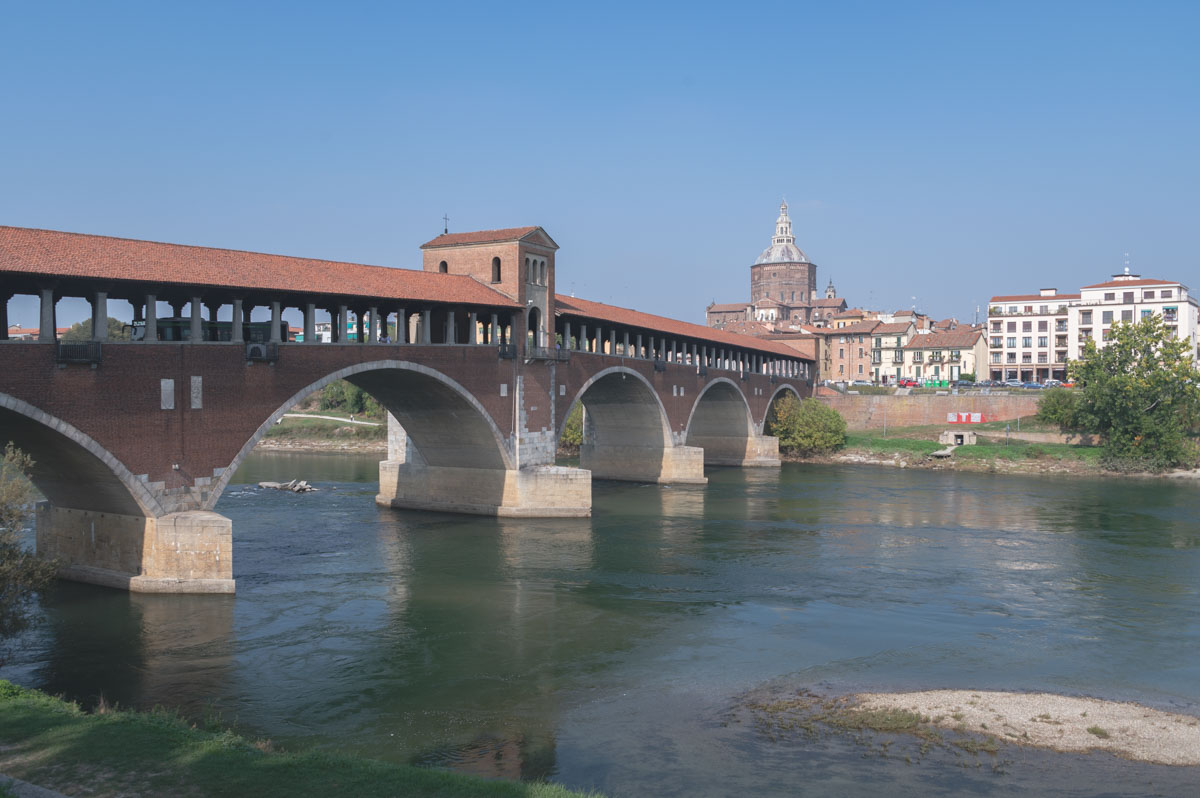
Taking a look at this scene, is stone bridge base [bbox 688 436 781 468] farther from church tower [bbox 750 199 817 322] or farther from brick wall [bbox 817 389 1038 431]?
church tower [bbox 750 199 817 322]

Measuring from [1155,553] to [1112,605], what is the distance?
985 centimetres

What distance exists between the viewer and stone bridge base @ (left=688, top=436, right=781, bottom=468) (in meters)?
71.4

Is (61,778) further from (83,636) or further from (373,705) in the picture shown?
(83,636)

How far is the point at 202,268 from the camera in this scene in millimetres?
28781

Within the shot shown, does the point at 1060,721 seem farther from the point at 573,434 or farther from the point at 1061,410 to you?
the point at 1061,410

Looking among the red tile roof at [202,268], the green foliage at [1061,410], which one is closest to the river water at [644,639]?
the red tile roof at [202,268]

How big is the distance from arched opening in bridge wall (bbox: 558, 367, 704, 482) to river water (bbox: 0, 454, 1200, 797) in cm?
1529

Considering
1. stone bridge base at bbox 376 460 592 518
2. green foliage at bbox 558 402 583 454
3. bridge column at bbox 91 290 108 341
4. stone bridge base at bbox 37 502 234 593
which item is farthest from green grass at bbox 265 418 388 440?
bridge column at bbox 91 290 108 341

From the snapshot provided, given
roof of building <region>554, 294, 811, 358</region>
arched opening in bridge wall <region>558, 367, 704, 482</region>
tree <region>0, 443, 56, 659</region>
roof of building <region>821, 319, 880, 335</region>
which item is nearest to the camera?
tree <region>0, 443, 56, 659</region>

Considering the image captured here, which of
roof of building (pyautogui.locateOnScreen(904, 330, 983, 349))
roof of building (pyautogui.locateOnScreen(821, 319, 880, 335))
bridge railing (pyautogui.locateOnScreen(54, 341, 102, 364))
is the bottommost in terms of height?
bridge railing (pyautogui.locateOnScreen(54, 341, 102, 364))

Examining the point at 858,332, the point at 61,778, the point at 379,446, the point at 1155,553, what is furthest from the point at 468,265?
the point at 858,332

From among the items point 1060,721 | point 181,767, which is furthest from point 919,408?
point 181,767

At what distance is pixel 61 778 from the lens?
12.3 m

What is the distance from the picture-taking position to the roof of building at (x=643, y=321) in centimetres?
4825
